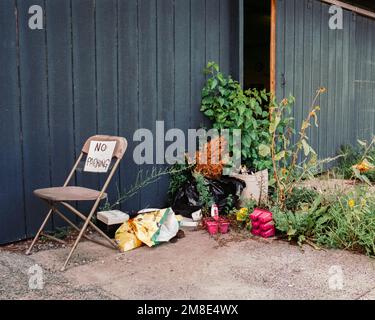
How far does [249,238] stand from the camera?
4.14 metres

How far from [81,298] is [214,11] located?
147 inches

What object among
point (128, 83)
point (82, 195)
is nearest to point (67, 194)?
point (82, 195)

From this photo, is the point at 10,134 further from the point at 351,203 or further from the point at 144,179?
the point at 351,203

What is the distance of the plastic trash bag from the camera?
3.81m

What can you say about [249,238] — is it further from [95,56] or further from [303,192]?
[95,56]

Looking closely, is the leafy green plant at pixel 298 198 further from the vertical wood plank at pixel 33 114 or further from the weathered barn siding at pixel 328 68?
the vertical wood plank at pixel 33 114

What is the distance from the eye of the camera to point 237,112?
5043mm

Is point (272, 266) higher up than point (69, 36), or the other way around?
point (69, 36)

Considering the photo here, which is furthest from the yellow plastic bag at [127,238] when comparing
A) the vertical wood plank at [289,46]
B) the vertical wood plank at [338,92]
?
the vertical wood plank at [338,92]

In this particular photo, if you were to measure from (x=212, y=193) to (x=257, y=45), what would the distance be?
6.07 m

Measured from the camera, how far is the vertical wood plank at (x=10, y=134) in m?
3.70

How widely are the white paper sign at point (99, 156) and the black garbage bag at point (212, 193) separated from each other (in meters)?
1.18

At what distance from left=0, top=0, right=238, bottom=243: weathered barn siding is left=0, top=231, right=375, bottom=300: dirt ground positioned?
703mm
